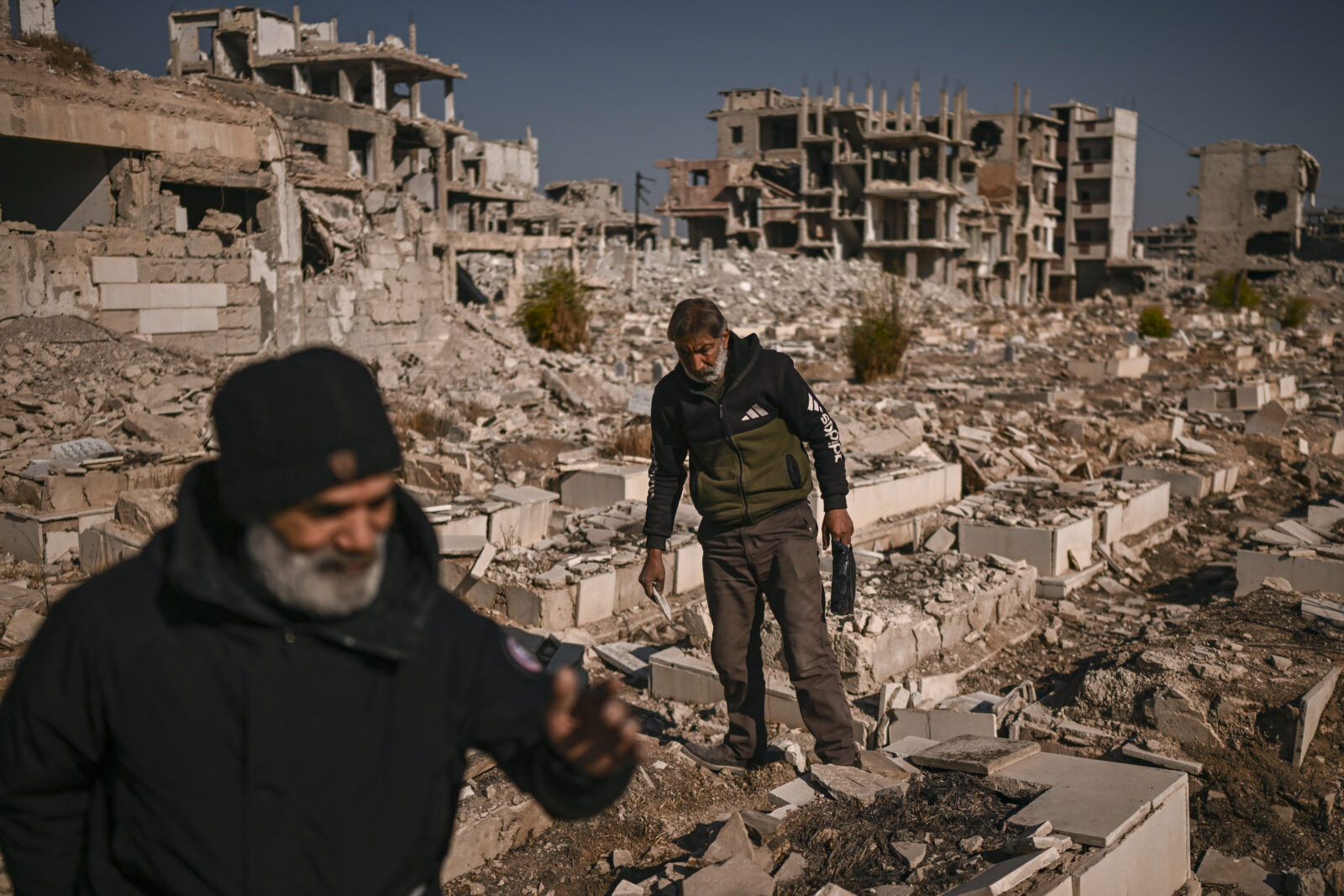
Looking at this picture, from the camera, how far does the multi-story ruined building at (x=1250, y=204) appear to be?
186 feet

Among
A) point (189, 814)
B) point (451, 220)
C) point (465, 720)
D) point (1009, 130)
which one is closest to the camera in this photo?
point (189, 814)

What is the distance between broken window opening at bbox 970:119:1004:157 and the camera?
188ft

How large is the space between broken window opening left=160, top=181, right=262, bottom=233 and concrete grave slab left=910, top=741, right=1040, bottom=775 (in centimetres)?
1270

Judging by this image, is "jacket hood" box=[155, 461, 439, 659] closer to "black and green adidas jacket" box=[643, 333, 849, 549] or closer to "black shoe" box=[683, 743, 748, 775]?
"black and green adidas jacket" box=[643, 333, 849, 549]

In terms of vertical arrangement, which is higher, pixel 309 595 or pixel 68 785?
pixel 309 595

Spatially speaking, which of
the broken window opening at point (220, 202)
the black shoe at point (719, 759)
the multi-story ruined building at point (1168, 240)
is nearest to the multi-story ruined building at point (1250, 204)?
the multi-story ruined building at point (1168, 240)

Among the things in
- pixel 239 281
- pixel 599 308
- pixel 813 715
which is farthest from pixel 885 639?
pixel 599 308

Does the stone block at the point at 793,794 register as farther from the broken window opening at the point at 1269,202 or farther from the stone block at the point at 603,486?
the broken window opening at the point at 1269,202

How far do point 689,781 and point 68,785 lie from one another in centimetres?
303

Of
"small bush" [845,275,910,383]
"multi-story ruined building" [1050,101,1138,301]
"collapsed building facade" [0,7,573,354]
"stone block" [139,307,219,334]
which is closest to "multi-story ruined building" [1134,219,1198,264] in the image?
"multi-story ruined building" [1050,101,1138,301]

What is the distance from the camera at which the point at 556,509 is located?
829 cm

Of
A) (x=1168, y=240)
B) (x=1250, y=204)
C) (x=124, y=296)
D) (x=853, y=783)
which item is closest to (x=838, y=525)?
(x=853, y=783)

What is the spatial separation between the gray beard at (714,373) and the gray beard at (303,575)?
2457mm

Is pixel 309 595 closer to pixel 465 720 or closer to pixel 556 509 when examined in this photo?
pixel 465 720
